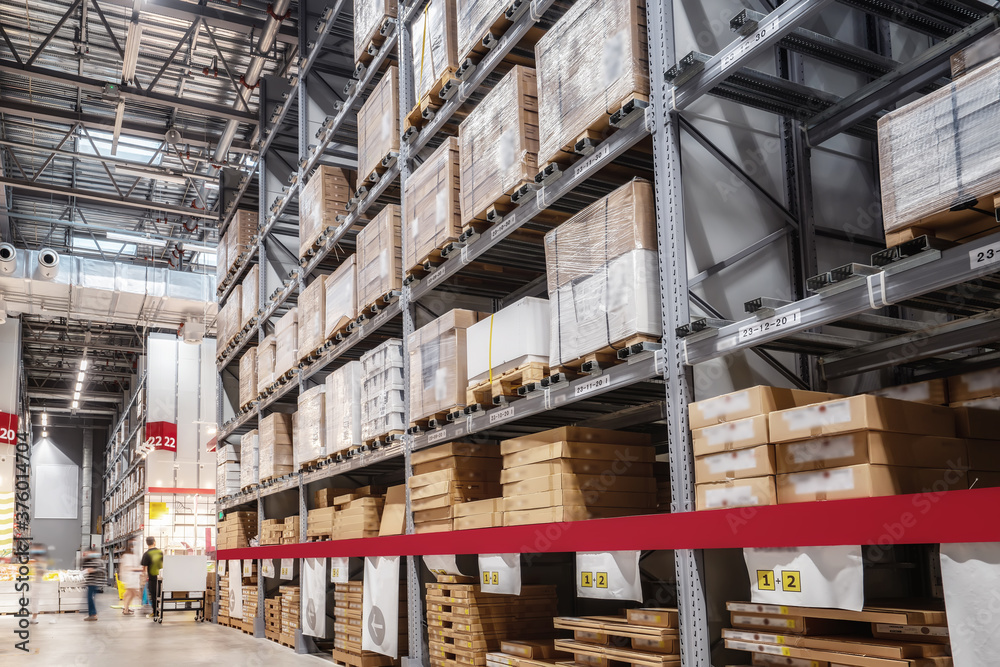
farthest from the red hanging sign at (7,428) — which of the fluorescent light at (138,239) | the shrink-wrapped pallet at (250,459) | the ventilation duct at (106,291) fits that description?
the shrink-wrapped pallet at (250,459)

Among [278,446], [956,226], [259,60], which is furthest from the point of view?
[259,60]

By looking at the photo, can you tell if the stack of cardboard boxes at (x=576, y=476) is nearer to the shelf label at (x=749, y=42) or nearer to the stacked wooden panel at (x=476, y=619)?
the stacked wooden panel at (x=476, y=619)

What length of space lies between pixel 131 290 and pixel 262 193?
7889 mm

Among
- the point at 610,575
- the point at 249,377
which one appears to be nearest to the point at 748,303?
the point at 610,575

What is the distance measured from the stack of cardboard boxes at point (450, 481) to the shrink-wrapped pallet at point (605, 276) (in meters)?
1.75

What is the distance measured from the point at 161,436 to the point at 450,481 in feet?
70.0

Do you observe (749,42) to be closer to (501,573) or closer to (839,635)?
(839,635)

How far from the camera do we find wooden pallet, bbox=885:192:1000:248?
11.5 ft

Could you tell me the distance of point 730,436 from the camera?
427 cm

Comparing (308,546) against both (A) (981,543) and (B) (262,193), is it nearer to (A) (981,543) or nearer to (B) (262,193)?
(B) (262,193)

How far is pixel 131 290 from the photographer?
2006 centimetres

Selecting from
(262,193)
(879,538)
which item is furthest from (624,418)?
(262,193)

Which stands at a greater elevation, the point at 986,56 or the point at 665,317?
the point at 986,56

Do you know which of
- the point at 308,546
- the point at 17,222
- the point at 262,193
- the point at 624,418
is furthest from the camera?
the point at 17,222
